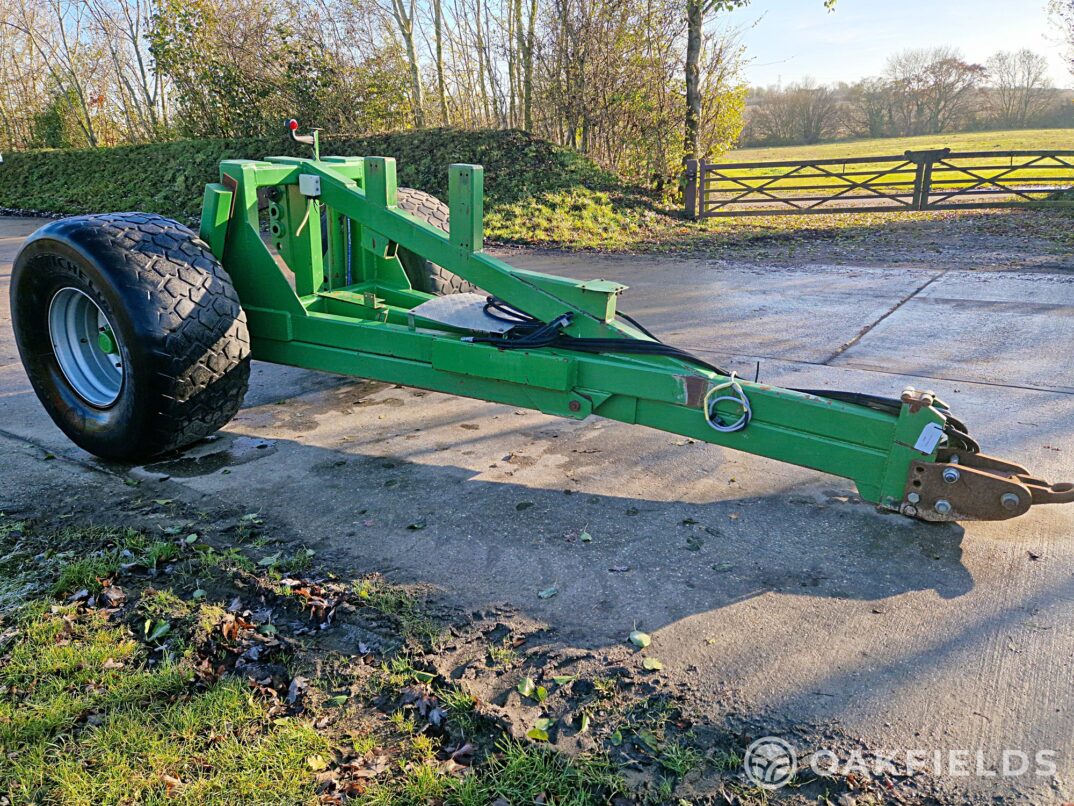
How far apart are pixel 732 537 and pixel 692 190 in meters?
12.2

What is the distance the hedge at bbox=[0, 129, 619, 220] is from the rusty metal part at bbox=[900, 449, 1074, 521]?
1120 cm

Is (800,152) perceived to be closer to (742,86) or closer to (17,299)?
(742,86)

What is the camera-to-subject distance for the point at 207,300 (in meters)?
4.01

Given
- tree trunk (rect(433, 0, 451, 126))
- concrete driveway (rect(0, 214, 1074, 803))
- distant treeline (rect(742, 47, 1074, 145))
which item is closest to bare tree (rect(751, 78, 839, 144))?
distant treeline (rect(742, 47, 1074, 145))

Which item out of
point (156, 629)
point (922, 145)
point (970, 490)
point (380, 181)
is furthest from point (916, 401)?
point (922, 145)

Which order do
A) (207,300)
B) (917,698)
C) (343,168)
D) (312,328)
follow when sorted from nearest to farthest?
(917,698)
(207,300)
(312,328)
(343,168)

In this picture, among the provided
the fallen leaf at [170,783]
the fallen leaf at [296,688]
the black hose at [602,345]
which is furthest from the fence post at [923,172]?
the fallen leaf at [170,783]

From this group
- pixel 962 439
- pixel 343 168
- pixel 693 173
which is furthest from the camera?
pixel 693 173

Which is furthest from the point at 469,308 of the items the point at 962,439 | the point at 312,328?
the point at 962,439

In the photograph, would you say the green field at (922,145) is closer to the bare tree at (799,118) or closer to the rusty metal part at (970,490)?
the bare tree at (799,118)

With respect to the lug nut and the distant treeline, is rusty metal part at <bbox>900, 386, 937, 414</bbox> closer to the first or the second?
the lug nut

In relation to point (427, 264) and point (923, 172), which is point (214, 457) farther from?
point (923, 172)

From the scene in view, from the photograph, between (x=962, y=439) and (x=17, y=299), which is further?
(x=17, y=299)

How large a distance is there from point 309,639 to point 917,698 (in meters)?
1.99
